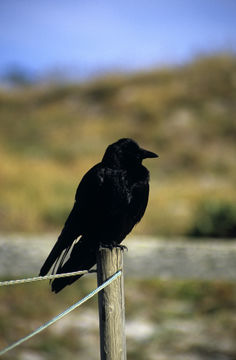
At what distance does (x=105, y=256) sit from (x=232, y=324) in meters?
2.86

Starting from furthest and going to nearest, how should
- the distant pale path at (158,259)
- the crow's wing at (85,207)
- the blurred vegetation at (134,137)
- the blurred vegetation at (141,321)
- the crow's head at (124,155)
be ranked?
1. the blurred vegetation at (134,137)
2. the blurred vegetation at (141,321)
3. the distant pale path at (158,259)
4. the crow's head at (124,155)
5. the crow's wing at (85,207)

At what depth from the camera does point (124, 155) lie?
2.67 meters

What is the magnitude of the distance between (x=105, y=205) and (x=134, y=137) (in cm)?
1151

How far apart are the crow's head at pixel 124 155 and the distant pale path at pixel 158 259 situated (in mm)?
956

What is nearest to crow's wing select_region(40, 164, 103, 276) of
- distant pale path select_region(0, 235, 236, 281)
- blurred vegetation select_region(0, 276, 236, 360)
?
distant pale path select_region(0, 235, 236, 281)

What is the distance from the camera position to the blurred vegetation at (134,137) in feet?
24.2

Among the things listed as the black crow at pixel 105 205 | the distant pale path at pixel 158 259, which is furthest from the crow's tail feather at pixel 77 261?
the distant pale path at pixel 158 259

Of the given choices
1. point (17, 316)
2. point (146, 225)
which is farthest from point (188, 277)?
A: point (146, 225)

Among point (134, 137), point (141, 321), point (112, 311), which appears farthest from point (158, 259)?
point (134, 137)

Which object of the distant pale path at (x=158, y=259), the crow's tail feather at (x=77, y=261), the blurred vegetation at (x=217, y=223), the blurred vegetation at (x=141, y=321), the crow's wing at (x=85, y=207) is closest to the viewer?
the crow's tail feather at (x=77, y=261)

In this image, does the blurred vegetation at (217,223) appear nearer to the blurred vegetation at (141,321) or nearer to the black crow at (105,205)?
the blurred vegetation at (141,321)

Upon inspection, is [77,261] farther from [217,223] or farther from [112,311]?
[217,223]

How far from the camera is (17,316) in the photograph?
182 inches

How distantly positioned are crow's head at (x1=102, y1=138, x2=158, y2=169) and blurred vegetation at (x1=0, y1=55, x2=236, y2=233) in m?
3.90
